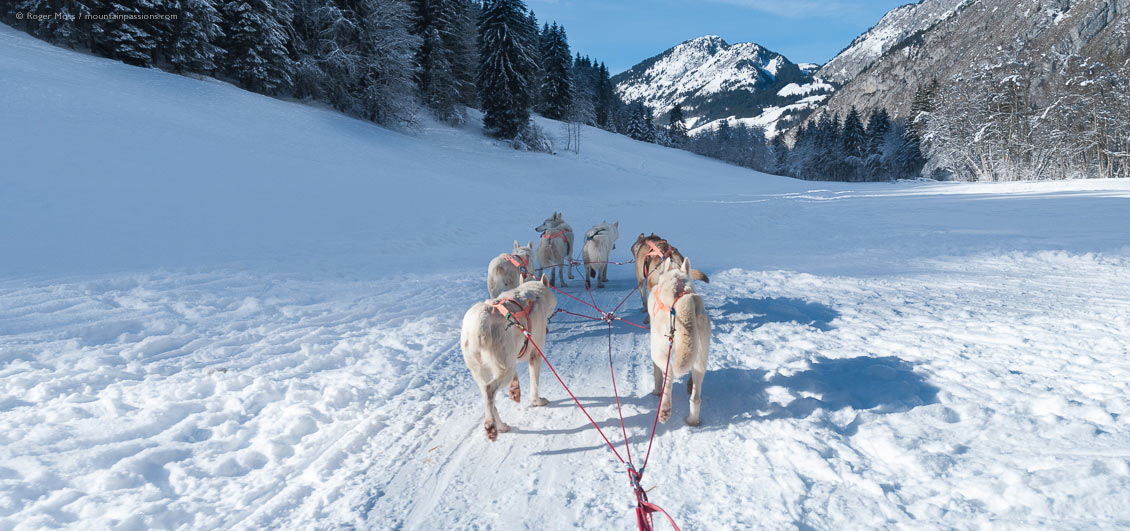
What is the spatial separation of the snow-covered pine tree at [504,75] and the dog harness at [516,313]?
30462mm

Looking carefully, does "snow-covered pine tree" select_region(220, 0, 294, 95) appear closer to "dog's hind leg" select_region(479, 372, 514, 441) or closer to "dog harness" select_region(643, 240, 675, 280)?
"dog harness" select_region(643, 240, 675, 280)

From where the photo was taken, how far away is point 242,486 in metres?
3.06

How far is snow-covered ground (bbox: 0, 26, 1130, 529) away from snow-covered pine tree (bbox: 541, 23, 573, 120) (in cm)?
4003

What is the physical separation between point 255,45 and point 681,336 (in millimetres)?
30154

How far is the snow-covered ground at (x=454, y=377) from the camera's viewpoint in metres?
2.83

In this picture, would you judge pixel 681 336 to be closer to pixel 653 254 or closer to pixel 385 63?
pixel 653 254

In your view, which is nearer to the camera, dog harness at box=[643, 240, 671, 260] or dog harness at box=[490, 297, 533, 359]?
dog harness at box=[490, 297, 533, 359]

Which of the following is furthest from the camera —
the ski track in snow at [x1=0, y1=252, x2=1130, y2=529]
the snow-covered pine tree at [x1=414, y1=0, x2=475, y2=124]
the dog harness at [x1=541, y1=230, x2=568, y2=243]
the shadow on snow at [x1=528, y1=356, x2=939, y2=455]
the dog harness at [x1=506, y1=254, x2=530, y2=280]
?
the snow-covered pine tree at [x1=414, y1=0, x2=475, y2=124]

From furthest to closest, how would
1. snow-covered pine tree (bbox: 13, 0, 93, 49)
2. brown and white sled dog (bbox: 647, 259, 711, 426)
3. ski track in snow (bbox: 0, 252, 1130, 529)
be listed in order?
snow-covered pine tree (bbox: 13, 0, 93, 49)
brown and white sled dog (bbox: 647, 259, 711, 426)
ski track in snow (bbox: 0, 252, 1130, 529)

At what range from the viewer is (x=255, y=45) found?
81.1ft

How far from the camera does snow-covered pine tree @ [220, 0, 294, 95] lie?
2386 cm

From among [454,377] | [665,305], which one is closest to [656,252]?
[665,305]

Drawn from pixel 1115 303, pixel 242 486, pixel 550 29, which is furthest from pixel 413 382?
pixel 550 29

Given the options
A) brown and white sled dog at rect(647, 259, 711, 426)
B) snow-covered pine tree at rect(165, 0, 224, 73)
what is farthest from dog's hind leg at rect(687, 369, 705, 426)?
snow-covered pine tree at rect(165, 0, 224, 73)
